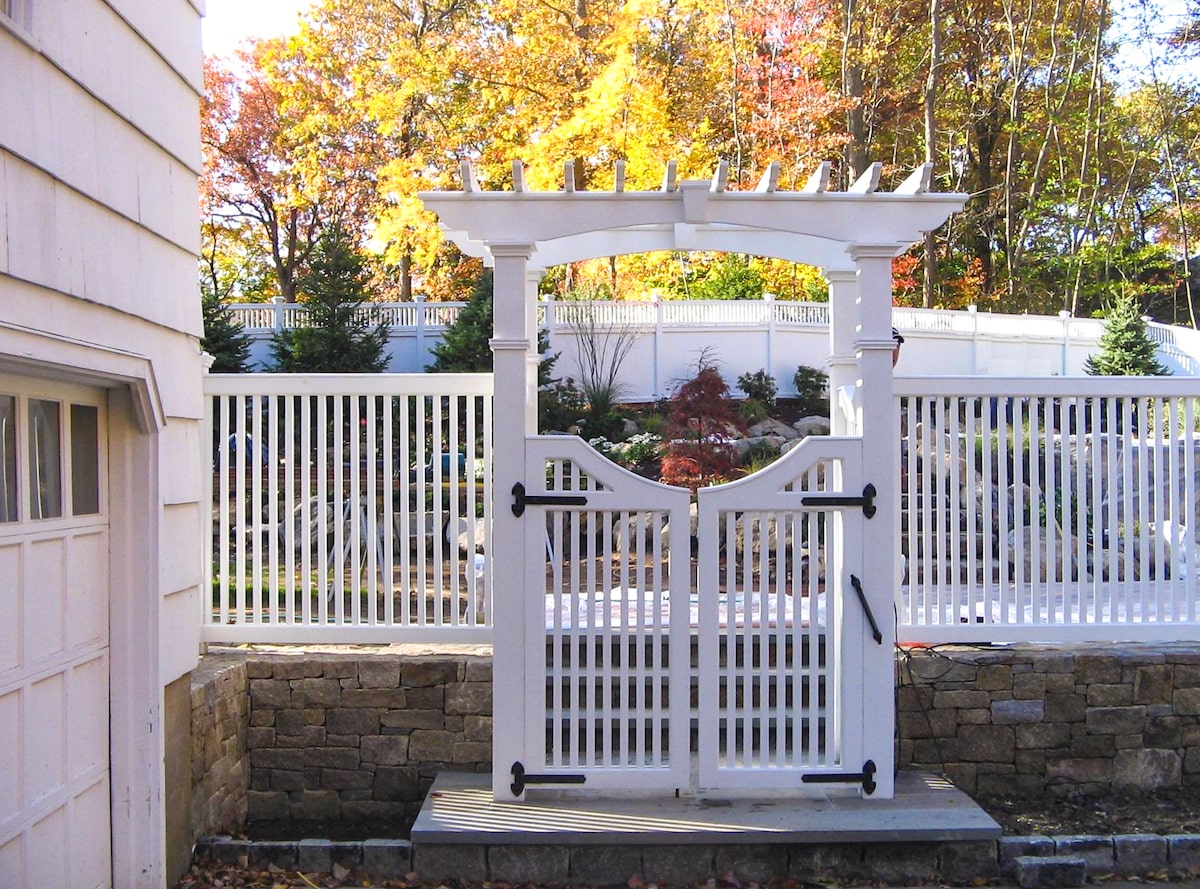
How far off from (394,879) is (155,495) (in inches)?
67.3

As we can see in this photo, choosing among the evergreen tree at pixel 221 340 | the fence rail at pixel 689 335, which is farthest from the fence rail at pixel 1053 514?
the evergreen tree at pixel 221 340

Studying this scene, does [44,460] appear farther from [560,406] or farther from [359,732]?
[560,406]

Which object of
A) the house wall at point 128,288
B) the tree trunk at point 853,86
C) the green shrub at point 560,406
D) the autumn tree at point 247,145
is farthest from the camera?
the autumn tree at point 247,145

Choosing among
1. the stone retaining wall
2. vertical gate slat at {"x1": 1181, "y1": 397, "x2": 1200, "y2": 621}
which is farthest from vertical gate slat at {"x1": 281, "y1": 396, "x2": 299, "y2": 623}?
vertical gate slat at {"x1": 1181, "y1": 397, "x2": 1200, "y2": 621}

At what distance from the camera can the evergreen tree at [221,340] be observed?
48.8ft

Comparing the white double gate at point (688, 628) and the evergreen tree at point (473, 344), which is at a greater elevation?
the evergreen tree at point (473, 344)

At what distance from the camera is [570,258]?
16.1 feet

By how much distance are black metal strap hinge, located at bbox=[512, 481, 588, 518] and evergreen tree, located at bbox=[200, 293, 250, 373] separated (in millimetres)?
11621

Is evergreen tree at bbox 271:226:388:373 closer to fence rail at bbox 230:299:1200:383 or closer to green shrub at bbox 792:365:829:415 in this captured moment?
fence rail at bbox 230:299:1200:383

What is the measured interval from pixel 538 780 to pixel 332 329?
12.3 meters

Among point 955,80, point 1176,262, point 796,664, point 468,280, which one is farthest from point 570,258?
point 1176,262

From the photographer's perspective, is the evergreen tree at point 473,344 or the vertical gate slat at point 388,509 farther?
the evergreen tree at point 473,344

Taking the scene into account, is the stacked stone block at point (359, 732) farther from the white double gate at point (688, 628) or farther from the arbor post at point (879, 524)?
the arbor post at point (879, 524)

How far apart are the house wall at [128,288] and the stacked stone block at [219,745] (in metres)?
0.16
